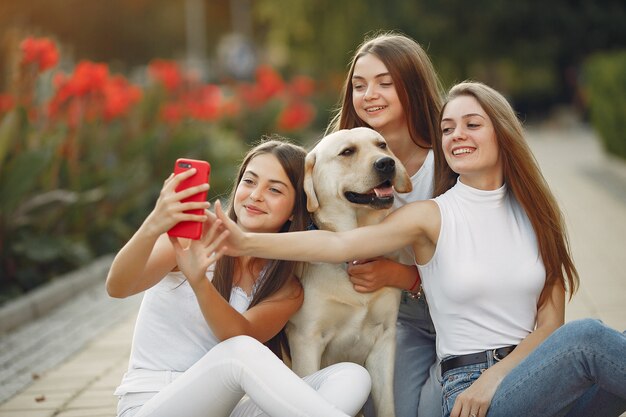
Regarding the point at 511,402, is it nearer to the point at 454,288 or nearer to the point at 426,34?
the point at 454,288

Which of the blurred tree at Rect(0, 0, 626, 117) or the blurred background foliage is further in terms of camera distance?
the blurred tree at Rect(0, 0, 626, 117)

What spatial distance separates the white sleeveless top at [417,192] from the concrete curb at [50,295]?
3.56 metres

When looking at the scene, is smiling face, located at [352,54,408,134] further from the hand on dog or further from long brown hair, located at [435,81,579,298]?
the hand on dog

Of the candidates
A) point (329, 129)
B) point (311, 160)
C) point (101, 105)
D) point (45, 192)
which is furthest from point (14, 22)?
point (311, 160)

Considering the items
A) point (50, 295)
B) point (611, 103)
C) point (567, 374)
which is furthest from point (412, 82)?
point (611, 103)

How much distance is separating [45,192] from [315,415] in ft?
Answer: 17.8

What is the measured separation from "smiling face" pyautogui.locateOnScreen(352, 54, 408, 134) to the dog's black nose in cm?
49

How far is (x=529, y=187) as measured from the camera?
12.1 feet

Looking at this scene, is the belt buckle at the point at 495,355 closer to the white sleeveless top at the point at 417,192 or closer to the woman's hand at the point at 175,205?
the white sleeveless top at the point at 417,192

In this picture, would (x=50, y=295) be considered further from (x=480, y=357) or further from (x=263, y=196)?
(x=480, y=357)

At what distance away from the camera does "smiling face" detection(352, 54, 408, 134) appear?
14.1ft

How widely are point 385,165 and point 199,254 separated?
1056 millimetres

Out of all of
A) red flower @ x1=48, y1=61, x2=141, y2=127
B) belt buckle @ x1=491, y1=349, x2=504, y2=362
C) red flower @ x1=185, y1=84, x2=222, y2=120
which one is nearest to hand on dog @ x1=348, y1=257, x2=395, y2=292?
belt buckle @ x1=491, y1=349, x2=504, y2=362

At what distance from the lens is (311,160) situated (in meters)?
3.97
